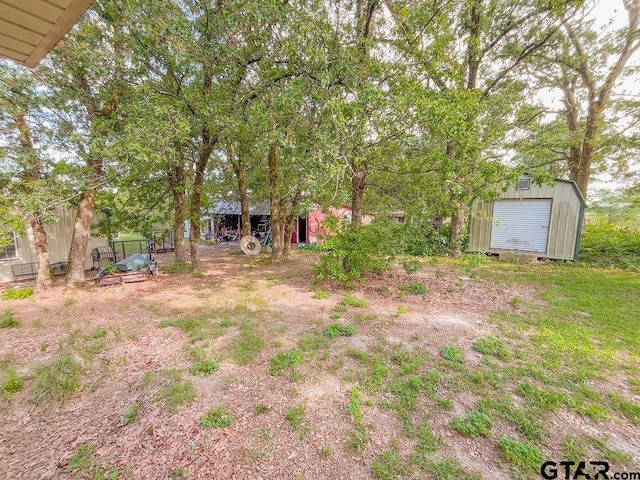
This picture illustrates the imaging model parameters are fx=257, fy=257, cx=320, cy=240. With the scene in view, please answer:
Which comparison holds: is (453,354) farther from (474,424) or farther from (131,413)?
(131,413)

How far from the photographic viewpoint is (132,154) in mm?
4223

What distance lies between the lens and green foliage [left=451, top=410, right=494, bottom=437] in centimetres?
220

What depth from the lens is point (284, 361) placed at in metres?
3.27

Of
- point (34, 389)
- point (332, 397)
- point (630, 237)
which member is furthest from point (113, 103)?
point (630, 237)

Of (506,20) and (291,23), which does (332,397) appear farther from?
(506,20)

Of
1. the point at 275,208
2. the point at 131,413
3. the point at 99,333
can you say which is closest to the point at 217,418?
the point at 131,413

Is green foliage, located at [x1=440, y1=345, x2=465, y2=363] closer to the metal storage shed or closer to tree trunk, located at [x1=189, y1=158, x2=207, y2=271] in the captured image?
the metal storage shed

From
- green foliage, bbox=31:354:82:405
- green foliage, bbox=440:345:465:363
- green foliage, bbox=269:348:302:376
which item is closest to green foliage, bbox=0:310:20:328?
green foliage, bbox=31:354:82:405

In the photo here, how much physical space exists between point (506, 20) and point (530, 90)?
3.56 metres

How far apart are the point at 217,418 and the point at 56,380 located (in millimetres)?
2102

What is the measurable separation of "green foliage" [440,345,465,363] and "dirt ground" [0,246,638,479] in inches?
5.6

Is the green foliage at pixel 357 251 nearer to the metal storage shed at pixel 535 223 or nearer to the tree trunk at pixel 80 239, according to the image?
the metal storage shed at pixel 535 223

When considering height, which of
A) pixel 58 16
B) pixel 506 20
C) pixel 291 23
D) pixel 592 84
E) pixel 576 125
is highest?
pixel 506 20

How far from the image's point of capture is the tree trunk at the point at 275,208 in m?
9.19
